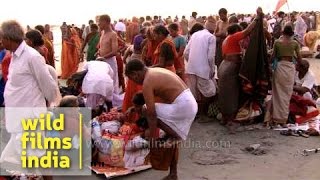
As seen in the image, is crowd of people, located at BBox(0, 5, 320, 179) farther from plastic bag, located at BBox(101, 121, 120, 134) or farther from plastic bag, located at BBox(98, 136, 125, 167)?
plastic bag, located at BBox(98, 136, 125, 167)

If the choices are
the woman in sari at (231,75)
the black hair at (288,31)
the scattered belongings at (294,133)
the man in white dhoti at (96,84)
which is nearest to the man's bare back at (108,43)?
the man in white dhoti at (96,84)

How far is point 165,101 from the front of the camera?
5172 millimetres

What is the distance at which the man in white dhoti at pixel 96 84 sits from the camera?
21.4 feet

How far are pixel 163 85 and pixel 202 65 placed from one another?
2.99m

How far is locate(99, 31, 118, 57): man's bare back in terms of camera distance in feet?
25.4

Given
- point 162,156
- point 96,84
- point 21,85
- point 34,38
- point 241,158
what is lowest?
point 241,158

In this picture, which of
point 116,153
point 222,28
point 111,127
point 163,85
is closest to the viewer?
point 163,85

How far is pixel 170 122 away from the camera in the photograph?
16.8ft

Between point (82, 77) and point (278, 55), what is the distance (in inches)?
125

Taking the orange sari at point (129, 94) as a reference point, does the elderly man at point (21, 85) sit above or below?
above

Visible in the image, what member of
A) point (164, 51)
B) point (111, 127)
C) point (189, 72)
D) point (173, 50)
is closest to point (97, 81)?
point (111, 127)

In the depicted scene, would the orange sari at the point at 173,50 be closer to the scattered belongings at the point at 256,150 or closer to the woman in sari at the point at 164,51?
the woman in sari at the point at 164,51

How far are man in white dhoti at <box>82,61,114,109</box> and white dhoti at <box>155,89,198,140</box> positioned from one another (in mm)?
1653

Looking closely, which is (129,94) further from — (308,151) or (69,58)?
(69,58)
